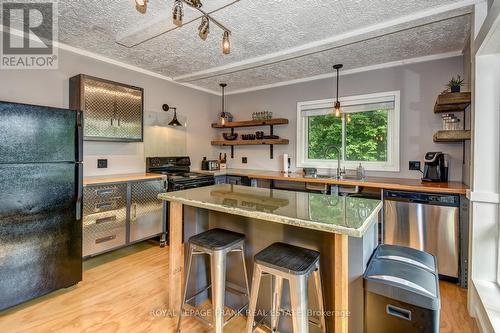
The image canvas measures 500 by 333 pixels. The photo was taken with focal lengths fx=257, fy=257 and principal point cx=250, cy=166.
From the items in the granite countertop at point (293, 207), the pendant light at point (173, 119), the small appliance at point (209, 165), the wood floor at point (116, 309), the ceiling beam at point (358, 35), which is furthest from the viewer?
the small appliance at point (209, 165)

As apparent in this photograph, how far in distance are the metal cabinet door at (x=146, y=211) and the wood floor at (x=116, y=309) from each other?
1.77 ft

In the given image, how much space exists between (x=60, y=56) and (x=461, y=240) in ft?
15.1

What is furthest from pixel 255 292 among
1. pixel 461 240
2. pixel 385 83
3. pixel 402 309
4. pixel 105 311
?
pixel 385 83

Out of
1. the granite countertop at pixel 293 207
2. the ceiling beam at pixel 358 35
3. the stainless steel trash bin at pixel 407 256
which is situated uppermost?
the ceiling beam at pixel 358 35

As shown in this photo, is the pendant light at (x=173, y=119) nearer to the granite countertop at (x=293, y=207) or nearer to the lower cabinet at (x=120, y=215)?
the lower cabinet at (x=120, y=215)

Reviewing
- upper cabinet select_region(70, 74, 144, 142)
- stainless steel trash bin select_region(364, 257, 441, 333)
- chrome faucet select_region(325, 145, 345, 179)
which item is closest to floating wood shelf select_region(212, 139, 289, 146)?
chrome faucet select_region(325, 145, 345, 179)

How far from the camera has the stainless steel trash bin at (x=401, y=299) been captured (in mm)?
1154

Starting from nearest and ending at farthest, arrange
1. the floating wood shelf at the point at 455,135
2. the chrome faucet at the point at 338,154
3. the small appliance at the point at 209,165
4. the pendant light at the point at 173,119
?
the floating wood shelf at the point at 455,135 < the chrome faucet at the point at 338,154 < the pendant light at the point at 173,119 < the small appliance at the point at 209,165

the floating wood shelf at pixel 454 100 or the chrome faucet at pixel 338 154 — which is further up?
the floating wood shelf at pixel 454 100

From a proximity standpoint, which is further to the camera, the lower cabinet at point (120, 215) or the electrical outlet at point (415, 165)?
the electrical outlet at point (415, 165)

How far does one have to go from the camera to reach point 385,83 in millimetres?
3396

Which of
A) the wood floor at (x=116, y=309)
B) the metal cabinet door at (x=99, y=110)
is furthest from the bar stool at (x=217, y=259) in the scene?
the metal cabinet door at (x=99, y=110)

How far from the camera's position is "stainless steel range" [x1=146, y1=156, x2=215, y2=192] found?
136 inches

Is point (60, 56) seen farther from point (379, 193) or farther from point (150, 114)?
point (379, 193)
